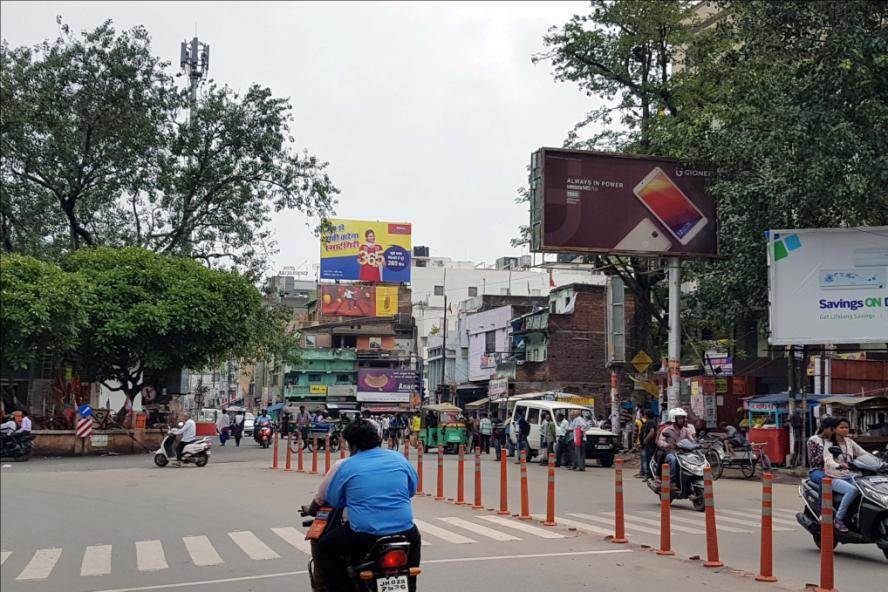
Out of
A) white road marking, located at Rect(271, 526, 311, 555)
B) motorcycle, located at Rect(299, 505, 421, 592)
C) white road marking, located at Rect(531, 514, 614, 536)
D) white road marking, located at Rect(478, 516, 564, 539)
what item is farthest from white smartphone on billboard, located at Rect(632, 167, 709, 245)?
motorcycle, located at Rect(299, 505, 421, 592)

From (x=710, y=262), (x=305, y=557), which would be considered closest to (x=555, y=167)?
(x=710, y=262)

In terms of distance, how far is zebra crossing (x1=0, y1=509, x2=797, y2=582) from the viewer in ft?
34.9

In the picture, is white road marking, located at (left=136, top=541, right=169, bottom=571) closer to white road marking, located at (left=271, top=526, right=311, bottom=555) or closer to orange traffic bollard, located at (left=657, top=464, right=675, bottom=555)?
white road marking, located at (left=271, top=526, right=311, bottom=555)

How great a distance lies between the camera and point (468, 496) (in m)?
19.0

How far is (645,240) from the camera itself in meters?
26.3

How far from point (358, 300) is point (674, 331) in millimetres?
63644

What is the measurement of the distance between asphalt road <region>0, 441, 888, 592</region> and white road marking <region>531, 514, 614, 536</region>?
0.16 ft

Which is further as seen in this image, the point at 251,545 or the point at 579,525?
the point at 579,525

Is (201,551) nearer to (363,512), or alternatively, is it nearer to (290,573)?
(290,573)

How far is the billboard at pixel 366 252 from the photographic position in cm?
8525

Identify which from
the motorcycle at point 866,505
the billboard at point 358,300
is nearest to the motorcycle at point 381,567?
Answer: the motorcycle at point 866,505

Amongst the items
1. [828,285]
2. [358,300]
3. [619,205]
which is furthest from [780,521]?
[358,300]

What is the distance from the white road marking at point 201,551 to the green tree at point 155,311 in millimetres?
21638

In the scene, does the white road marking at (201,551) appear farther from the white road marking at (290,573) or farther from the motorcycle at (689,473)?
the motorcycle at (689,473)
